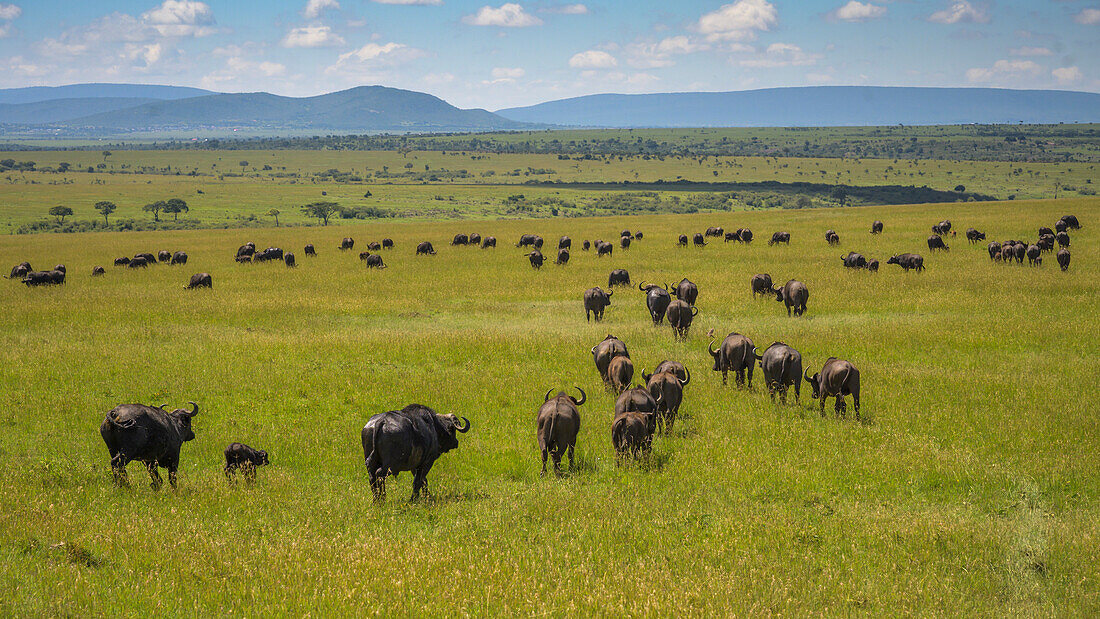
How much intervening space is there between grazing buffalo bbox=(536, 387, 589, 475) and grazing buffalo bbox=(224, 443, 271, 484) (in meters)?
4.28

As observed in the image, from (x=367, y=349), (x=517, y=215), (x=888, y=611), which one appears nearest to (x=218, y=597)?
(x=888, y=611)

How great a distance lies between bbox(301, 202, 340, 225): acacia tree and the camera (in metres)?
87.3

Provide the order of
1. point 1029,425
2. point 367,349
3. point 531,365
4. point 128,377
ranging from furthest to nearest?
point 367,349
point 531,365
point 128,377
point 1029,425

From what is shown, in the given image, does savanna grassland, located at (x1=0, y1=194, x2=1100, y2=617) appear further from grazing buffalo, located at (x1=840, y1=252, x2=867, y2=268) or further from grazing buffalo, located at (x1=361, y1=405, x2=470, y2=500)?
grazing buffalo, located at (x1=840, y1=252, x2=867, y2=268)

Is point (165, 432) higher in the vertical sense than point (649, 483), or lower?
higher

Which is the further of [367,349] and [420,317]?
[420,317]

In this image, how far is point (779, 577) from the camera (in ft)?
24.4

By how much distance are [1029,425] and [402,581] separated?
11636 mm

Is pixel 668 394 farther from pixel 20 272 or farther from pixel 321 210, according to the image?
pixel 321 210

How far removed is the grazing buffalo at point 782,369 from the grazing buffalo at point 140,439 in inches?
432

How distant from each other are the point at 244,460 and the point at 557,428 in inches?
195

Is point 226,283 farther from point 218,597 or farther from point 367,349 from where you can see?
point 218,597

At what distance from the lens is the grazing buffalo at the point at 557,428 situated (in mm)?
10648

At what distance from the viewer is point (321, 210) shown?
88688mm
